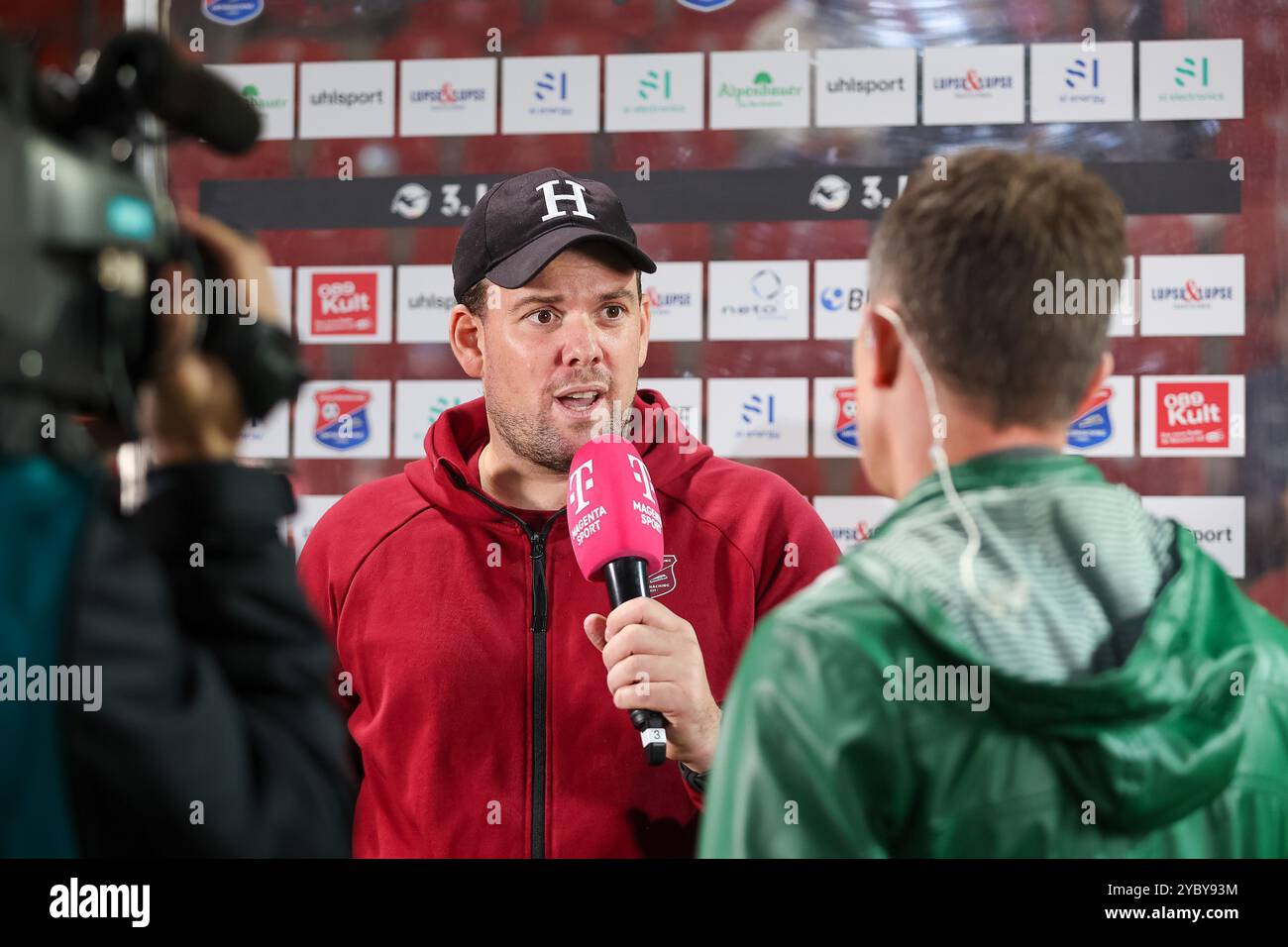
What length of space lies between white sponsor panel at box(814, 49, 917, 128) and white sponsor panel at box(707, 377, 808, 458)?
0.44 m

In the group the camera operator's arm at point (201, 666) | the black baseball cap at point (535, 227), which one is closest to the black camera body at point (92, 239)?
the camera operator's arm at point (201, 666)

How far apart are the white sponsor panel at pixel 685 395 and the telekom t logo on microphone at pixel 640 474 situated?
519 mm

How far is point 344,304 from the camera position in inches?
77.2

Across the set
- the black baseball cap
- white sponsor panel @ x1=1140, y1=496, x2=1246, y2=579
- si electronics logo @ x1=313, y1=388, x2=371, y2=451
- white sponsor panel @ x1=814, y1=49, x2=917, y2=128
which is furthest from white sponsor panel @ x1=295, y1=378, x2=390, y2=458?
white sponsor panel @ x1=1140, y1=496, x2=1246, y2=579

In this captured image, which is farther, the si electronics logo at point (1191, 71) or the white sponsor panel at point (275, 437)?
the white sponsor panel at point (275, 437)

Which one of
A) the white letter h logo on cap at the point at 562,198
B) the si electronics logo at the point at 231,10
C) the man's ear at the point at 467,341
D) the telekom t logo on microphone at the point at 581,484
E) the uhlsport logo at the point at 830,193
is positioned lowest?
the telekom t logo on microphone at the point at 581,484

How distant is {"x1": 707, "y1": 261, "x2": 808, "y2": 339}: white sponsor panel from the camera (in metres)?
1.96

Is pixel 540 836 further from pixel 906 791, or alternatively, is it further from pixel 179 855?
pixel 906 791

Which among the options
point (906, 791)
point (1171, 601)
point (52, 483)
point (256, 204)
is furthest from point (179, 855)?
point (256, 204)

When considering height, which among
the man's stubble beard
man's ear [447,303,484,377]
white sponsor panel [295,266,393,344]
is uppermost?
white sponsor panel [295,266,393,344]

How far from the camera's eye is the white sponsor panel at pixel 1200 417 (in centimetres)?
190

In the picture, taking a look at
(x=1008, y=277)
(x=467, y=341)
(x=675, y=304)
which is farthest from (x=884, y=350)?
(x=675, y=304)

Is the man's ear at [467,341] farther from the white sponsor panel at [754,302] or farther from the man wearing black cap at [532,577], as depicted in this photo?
the white sponsor panel at [754,302]

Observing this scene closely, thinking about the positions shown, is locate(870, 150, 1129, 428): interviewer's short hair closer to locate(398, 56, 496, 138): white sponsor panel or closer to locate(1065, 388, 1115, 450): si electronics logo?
locate(1065, 388, 1115, 450): si electronics logo
